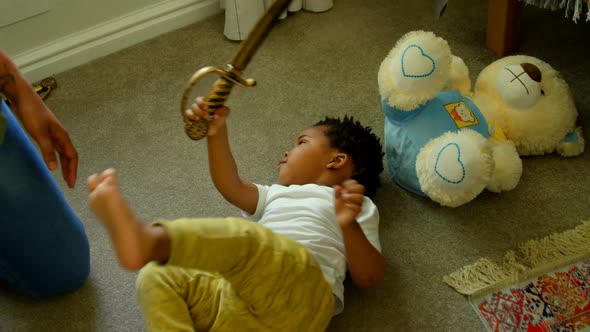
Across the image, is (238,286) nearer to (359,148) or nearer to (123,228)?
(123,228)

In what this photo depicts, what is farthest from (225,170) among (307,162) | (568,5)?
(568,5)

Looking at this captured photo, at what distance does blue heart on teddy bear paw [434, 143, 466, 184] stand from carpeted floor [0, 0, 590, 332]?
0.46 ft

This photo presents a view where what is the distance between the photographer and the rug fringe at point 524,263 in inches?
42.4

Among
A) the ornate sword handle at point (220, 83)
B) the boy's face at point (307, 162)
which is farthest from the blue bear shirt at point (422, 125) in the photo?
the ornate sword handle at point (220, 83)

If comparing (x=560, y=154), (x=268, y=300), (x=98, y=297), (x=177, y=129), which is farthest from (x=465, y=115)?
(x=98, y=297)

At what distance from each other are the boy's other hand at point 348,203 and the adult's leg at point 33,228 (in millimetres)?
493

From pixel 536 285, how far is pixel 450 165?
279 mm

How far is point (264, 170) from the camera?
1.34 m

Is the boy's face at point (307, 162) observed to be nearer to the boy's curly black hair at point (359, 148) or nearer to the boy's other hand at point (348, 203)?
the boy's curly black hair at point (359, 148)

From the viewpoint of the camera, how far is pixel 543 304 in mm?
1044

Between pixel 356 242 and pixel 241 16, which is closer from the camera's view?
pixel 356 242

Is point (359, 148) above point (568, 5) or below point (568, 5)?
below

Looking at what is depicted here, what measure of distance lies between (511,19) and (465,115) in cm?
46

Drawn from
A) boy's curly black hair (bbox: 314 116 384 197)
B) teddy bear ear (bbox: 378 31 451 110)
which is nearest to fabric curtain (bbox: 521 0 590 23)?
teddy bear ear (bbox: 378 31 451 110)
